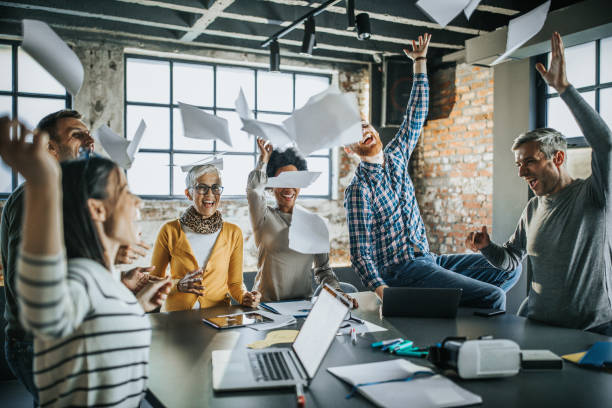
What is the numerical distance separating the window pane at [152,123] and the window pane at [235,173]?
675 millimetres

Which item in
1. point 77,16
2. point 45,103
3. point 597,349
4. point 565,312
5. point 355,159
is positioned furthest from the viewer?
point 355,159

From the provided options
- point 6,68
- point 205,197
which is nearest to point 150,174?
point 6,68

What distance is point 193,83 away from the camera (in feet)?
16.6

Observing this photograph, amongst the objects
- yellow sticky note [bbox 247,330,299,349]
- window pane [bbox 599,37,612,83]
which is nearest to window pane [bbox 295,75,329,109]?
window pane [bbox 599,37,612,83]

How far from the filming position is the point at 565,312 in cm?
186

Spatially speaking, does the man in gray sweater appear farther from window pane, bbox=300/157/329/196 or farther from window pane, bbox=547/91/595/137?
window pane, bbox=300/157/329/196

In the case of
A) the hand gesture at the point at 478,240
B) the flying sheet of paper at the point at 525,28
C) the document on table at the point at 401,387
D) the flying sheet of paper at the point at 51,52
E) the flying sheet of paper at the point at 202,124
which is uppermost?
the flying sheet of paper at the point at 525,28

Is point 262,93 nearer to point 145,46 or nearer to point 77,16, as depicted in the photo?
point 145,46

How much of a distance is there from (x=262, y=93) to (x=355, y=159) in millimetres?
1362

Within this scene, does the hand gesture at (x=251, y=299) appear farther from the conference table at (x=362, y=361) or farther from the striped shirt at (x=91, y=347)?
the striped shirt at (x=91, y=347)

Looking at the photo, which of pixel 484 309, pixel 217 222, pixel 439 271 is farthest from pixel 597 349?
pixel 217 222

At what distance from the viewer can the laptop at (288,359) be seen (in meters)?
1.18

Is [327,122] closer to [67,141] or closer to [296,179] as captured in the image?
[296,179]

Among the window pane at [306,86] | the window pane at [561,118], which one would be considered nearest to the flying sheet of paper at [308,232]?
the window pane at [561,118]
